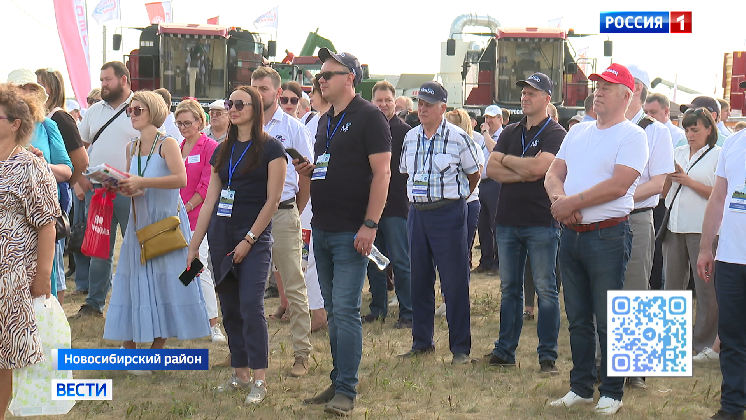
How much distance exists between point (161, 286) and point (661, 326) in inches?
134

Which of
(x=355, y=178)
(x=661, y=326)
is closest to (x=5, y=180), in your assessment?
(x=355, y=178)

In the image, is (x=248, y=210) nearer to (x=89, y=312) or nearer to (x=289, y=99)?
(x=289, y=99)

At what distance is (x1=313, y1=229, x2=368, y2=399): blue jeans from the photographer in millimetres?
5031

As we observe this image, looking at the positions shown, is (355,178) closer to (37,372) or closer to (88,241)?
(37,372)

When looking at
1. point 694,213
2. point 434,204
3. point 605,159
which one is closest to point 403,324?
point 434,204

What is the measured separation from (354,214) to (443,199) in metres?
1.61

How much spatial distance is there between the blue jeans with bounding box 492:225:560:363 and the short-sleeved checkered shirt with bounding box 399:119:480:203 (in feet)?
1.53

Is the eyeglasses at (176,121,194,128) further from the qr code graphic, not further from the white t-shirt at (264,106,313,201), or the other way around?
the qr code graphic

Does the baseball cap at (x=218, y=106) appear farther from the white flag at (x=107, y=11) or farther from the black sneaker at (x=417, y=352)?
the white flag at (x=107, y=11)

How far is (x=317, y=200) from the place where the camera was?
16.7ft

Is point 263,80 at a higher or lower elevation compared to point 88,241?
higher

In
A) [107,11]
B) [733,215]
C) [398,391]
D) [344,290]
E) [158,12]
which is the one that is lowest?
[398,391]

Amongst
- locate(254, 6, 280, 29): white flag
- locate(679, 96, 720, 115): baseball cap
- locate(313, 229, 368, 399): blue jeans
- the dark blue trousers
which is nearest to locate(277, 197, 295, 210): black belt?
the dark blue trousers

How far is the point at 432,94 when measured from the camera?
655cm
